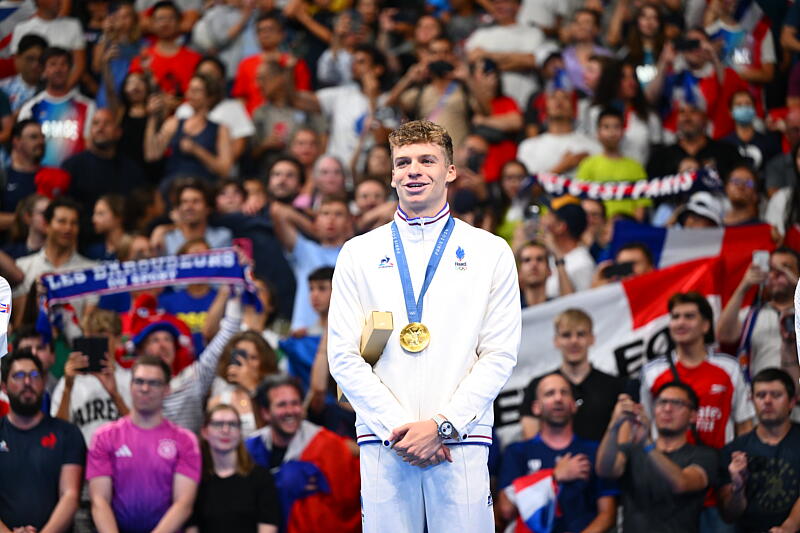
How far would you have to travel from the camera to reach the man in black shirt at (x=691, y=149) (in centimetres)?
1288

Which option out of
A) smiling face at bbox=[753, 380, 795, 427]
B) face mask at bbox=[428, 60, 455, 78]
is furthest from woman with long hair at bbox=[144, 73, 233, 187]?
smiling face at bbox=[753, 380, 795, 427]

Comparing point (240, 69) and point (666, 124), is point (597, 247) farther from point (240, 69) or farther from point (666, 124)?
point (240, 69)

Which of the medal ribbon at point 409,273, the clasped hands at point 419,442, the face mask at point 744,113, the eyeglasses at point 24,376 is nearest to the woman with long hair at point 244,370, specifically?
the eyeglasses at point 24,376

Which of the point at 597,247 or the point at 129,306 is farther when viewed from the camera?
the point at 597,247

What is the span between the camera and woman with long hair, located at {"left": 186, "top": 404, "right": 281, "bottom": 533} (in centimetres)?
914

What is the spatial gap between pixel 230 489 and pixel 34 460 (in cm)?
137

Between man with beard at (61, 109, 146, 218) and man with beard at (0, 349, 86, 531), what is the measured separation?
422 centimetres

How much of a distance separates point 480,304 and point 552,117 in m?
7.70

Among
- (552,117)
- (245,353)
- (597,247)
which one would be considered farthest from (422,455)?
(552,117)

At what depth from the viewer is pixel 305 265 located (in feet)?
38.8

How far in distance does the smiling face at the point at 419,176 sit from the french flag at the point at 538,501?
3378 mm

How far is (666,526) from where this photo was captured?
349 inches

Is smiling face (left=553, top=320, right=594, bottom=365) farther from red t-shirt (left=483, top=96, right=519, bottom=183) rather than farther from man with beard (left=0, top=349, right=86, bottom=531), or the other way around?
red t-shirt (left=483, top=96, right=519, bottom=183)

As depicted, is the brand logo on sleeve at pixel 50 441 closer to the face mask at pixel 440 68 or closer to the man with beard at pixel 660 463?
the man with beard at pixel 660 463
